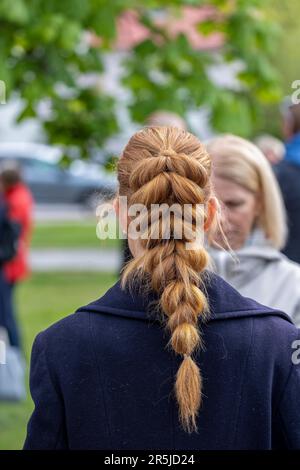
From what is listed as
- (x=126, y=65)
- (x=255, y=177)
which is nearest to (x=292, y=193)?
(x=255, y=177)

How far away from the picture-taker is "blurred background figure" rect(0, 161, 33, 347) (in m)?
8.52

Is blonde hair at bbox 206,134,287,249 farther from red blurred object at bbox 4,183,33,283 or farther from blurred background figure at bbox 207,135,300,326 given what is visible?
red blurred object at bbox 4,183,33,283

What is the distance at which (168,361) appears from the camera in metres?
2.13

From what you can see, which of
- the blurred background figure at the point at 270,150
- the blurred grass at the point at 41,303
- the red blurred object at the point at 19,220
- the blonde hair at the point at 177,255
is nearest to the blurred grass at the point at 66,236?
the blurred grass at the point at 41,303

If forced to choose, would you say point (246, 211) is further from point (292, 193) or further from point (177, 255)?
point (292, 193)

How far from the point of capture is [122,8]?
713 cm

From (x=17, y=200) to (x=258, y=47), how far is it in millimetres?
2605

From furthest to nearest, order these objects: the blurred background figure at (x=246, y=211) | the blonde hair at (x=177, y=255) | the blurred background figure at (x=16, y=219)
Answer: the blurred background figure at (x=16, y=219)
the blurred background figure at (x=246, y=211)
the blonde hair at (x=177, y=255)

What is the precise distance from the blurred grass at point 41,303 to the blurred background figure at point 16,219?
3.30 feet

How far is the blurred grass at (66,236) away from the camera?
20.1 meters

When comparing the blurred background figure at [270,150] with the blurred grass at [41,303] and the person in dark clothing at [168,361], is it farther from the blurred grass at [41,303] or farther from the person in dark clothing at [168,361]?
the person in dark clothing at [168,361]

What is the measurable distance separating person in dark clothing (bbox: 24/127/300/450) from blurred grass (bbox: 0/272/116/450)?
431 centimetres

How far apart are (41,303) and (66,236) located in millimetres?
8945

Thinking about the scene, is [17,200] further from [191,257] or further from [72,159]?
[191,257]
